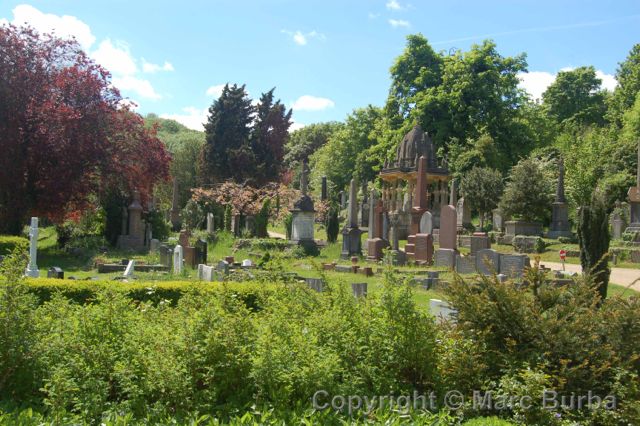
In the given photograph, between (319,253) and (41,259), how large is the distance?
11616 mm

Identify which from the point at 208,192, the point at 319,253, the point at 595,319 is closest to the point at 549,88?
the point at 208,192

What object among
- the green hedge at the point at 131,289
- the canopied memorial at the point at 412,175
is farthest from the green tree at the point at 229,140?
the green hedge at the point at 131,289

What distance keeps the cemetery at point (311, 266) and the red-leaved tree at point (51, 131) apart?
92 millimetres

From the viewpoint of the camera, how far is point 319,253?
27.0 metres

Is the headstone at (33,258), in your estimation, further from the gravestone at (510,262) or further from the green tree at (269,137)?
the green tree at (269,137)

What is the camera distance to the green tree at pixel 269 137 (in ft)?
166

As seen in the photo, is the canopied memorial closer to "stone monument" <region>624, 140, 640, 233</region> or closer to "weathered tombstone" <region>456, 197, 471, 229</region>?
"weathered tombstone" <region>456, 197, 471, 229</region>

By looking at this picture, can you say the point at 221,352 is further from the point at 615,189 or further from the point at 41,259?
the point at 615,189

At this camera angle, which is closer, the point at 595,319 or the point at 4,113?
the point at 595,319

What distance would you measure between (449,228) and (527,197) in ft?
46.5

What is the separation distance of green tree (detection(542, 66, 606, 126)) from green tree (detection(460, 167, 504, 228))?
28.0 meters

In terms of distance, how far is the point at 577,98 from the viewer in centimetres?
6412

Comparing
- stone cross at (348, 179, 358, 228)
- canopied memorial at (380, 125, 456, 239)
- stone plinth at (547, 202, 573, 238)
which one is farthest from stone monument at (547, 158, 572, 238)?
stone cross at (348, 179, 358, 228)

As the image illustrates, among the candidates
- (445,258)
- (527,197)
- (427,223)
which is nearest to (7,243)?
(445,258)
